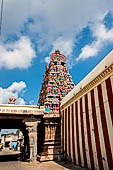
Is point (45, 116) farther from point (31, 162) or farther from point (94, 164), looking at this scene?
point (94, 164)

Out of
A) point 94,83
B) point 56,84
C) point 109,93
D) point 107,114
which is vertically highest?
point 56,84

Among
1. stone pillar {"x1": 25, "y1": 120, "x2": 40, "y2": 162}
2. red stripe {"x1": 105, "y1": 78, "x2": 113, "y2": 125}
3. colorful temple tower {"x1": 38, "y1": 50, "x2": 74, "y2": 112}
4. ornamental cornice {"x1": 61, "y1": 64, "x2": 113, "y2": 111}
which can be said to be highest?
colorful temple tower {"x1": 38, "y1": 50, "x2": 74, "y2": 112}

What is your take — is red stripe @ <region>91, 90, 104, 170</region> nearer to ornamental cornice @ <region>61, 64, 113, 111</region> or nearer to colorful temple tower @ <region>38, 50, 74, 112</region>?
ornamental cornice @ <region>61, 64, 113, 111</region>

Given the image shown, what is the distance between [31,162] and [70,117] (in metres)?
4.50

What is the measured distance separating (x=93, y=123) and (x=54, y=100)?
52.3 feet

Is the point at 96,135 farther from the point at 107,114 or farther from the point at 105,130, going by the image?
the point at 107,114

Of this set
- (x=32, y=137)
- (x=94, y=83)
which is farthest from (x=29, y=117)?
(x=94, y=83)

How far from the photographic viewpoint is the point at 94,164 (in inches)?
289

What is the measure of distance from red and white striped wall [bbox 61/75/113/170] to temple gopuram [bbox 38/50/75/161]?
159 cm

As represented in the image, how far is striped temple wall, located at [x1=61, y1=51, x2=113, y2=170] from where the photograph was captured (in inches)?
260

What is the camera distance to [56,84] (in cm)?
2534

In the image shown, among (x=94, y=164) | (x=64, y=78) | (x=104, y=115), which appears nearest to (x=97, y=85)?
(x=104, y=115)

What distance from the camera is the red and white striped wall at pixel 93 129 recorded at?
21.5ft

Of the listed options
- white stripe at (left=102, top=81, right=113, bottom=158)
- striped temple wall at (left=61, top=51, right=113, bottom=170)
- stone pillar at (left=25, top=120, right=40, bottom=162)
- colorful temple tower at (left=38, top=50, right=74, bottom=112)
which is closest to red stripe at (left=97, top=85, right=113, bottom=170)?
striped temple wall at (left=61, top=51, right=113, bottom=170)
